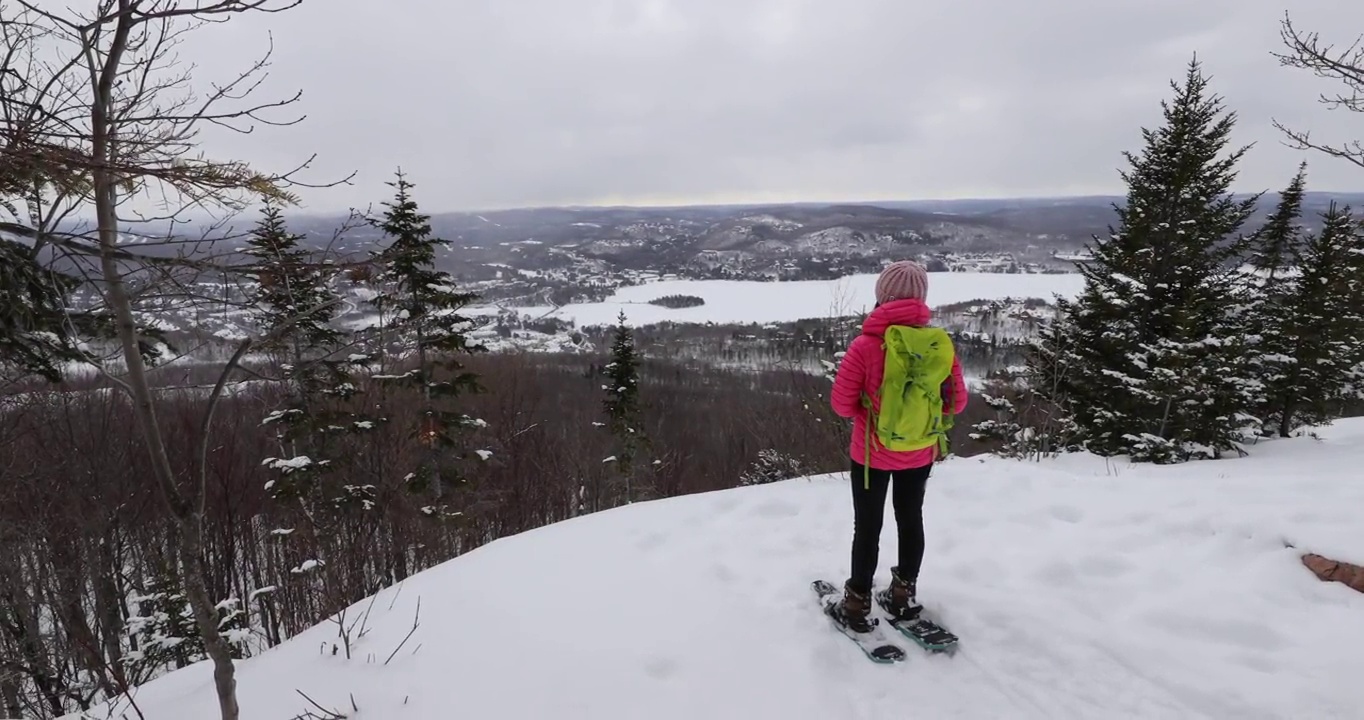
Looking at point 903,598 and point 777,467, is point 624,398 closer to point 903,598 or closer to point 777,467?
point 777,467

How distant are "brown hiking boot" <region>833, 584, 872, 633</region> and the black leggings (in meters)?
0.04

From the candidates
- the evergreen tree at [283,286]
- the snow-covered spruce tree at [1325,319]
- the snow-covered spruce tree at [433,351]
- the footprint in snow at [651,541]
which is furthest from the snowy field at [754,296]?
the evergreen tree at [283,286]

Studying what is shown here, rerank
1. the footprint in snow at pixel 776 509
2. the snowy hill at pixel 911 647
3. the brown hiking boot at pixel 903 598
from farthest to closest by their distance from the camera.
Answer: the footprint in snow at pixel 776 509 → the brown hiking boot at pixel 903 598 → the snowy hill at pixel 911 647

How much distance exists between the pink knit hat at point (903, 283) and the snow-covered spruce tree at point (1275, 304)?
52.0 ft

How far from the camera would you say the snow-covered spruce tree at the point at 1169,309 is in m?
11.7

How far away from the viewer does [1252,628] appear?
2760 mm

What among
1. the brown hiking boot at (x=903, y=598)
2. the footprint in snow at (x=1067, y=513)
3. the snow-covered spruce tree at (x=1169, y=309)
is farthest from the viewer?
the snow-covered spruce tree at (x=1169, y=309)

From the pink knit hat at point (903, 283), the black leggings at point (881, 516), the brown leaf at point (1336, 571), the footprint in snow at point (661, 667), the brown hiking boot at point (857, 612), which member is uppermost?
the pink knit hat at point (903, 283)

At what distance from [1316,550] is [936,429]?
83.5 inches

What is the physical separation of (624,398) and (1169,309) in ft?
44.3

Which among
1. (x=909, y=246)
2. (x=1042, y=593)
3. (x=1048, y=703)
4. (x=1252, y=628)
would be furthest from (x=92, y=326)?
(x=909, y=246)

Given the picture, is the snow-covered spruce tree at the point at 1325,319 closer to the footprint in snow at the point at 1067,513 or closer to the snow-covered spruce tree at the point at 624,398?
the footprint in snow at the point at 1067,513

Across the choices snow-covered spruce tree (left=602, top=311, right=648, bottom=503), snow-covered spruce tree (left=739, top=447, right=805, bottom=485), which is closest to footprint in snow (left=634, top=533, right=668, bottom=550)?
snow-covered spruce tree (left=739, top=447, right=805, bottom=485)

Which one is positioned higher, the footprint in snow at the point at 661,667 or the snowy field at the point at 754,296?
the footprint in snow at the point at 661,667
